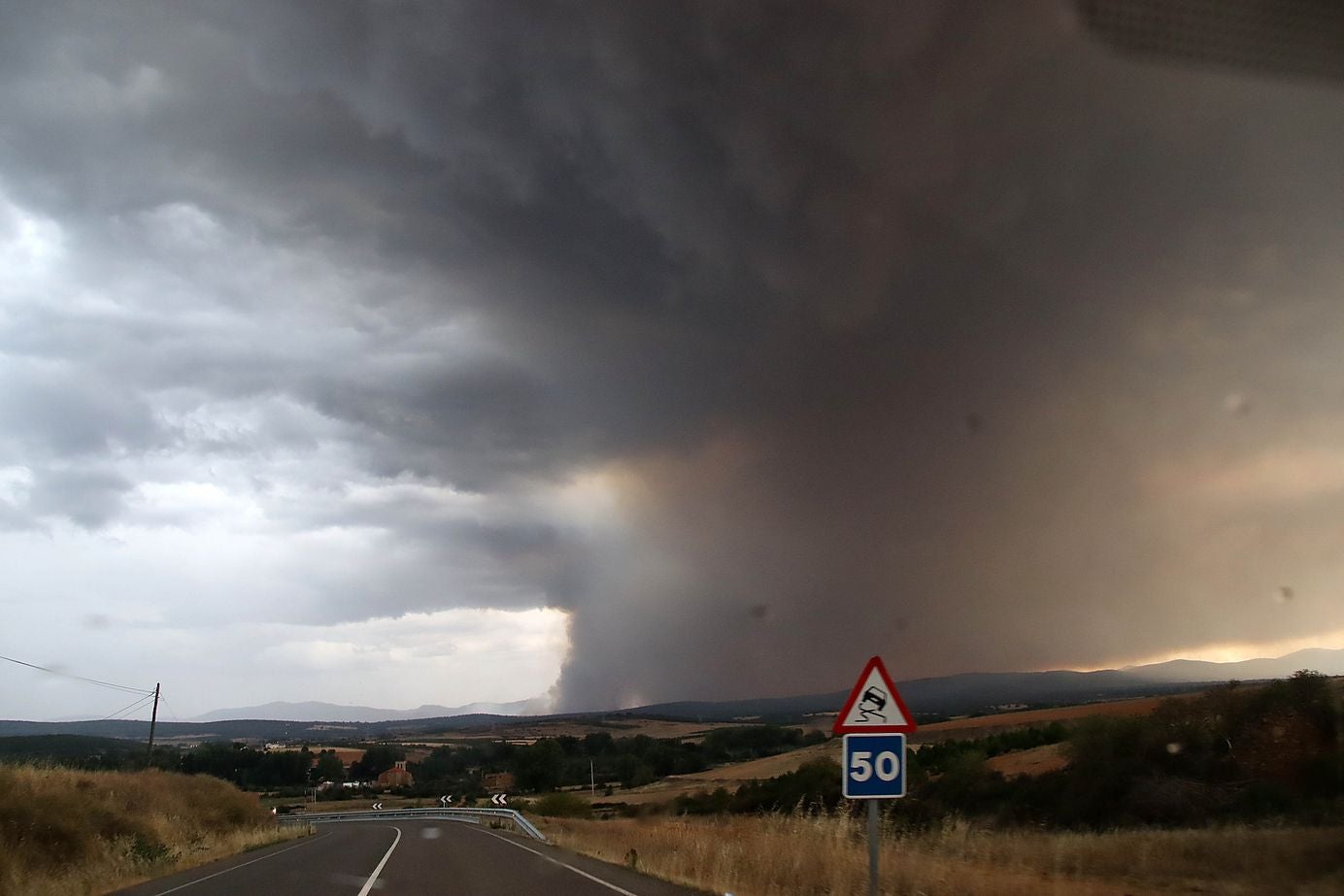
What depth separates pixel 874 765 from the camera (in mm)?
9914

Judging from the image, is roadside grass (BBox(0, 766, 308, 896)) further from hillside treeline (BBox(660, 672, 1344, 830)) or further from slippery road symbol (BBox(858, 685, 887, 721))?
hillside treeline (BBox(660, 672, 1344, 830))

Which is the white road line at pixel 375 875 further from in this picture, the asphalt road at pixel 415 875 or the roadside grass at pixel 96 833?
the roadside grass at pixel 96 833

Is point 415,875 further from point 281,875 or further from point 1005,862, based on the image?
point 1005,862

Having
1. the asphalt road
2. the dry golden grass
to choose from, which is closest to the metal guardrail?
the asphalt road

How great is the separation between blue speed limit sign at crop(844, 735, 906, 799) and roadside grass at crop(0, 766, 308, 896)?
1580 cm

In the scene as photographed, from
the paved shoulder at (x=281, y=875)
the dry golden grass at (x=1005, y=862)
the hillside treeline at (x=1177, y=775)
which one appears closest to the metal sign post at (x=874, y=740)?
the dry golden grass at (x=1005, y=862)

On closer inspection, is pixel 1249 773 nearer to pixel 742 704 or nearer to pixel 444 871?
pixel 444 871

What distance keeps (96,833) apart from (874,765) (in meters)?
25.7

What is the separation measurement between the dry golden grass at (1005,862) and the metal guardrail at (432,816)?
17.1m

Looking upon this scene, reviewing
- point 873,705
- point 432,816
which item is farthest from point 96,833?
point 432,816

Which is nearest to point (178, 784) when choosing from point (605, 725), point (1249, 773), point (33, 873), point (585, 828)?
point (585, 828)

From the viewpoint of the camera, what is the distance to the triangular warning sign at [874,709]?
9.88 m

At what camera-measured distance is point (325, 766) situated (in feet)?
366

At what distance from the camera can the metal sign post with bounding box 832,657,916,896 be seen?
9.87 meters
